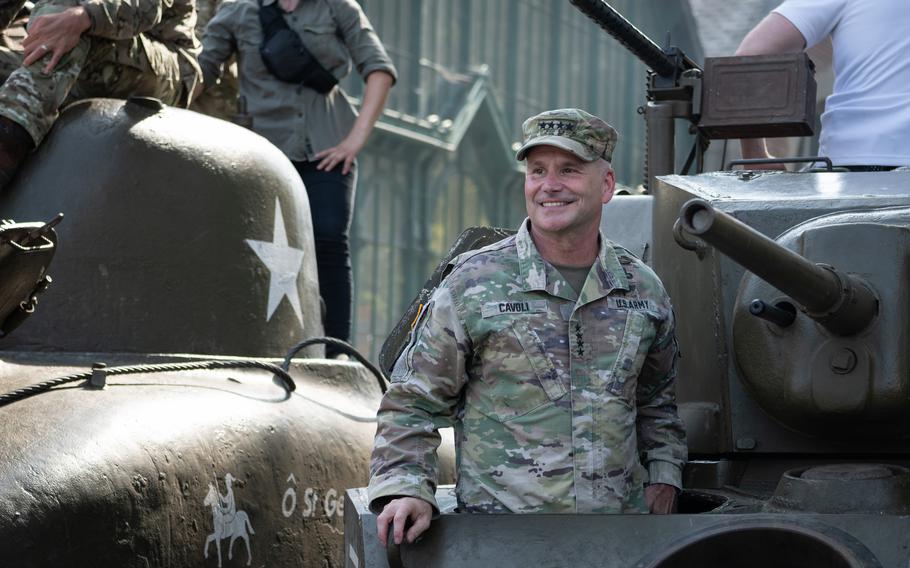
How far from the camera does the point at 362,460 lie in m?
5.76

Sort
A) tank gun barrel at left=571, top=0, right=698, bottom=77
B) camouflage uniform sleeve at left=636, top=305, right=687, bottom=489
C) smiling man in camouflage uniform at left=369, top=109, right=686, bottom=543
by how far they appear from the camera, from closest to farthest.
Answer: smiling man in camouflage uniform at left=369, top=109, right=686, bottom=543 → camouflage uniform sleeve at left=636, top=305, right=687, bottom=489 → tank gun barrel at left=571, top=0, right=698, bottom=77

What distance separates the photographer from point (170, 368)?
534 centimetres

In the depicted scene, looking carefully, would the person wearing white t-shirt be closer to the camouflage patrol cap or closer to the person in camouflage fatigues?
the camouflage patrol cap

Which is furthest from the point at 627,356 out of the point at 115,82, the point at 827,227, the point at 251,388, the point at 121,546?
the point at 115,82

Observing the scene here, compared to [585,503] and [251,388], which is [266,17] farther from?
[585,503]

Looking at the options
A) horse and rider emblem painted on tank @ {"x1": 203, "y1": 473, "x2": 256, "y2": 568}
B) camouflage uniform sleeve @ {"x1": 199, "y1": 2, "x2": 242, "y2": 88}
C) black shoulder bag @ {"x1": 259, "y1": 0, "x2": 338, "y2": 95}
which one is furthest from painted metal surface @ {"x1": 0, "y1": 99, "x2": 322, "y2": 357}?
camouflage uniform sleeve @ {"x1": 199, "y1": 2, "x2": 242, "y2": 88}

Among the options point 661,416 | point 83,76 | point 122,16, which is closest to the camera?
point 661,416

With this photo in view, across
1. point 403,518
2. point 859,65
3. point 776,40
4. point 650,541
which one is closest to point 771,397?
point 650,541

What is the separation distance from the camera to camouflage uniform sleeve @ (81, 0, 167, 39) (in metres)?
5.71

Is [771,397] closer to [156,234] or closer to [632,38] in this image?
[632,38]

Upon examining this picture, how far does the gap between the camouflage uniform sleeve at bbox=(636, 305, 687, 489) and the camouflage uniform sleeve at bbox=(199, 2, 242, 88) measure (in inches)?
145

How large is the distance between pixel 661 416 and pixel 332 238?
311 cm

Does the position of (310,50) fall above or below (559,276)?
above

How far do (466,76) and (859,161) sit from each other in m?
21.8
